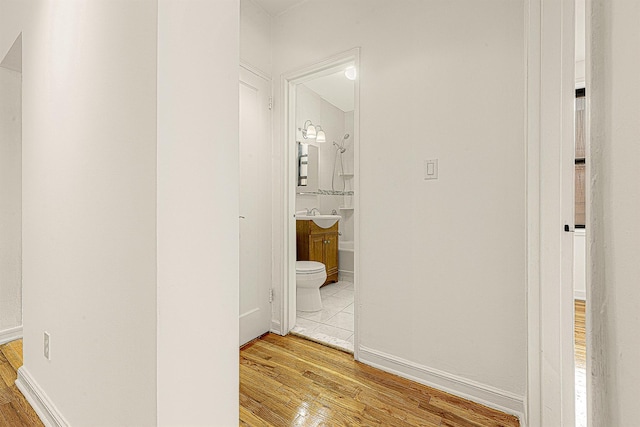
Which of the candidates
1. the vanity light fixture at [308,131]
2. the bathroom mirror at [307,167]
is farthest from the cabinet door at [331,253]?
the vanity light fixture at [308,131]

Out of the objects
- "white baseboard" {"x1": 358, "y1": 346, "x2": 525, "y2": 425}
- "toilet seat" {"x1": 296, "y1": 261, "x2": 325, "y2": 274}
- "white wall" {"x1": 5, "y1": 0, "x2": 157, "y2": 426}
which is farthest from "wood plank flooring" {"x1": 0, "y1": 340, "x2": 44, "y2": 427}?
"toilet seat" {"x1": 296, "y1": 261, "x2": 325, "y2": 274}

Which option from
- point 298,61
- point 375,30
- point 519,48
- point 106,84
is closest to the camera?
point 106,84

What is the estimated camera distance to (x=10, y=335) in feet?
7.80

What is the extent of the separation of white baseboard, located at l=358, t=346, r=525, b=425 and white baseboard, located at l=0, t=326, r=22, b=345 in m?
2.62

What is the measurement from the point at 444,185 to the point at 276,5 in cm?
196

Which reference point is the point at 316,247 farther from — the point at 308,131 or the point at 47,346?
the point at 47,346

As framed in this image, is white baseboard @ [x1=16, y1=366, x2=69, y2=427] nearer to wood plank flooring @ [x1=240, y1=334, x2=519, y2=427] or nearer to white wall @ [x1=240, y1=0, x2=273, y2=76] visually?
wood plank flooring @ [x1=240, y1=334, x2=519, y2=427]

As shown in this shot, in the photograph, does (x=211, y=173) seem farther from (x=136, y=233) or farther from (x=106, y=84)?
(x=106, y=84)

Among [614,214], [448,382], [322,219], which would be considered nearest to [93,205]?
[614,214]

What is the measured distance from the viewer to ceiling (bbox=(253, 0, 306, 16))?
2.43 meters

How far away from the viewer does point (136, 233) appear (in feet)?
2.94

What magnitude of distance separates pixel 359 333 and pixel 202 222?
156 centimetres

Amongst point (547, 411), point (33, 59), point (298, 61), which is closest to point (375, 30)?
point (298, 61)

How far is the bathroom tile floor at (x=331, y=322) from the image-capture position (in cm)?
244
